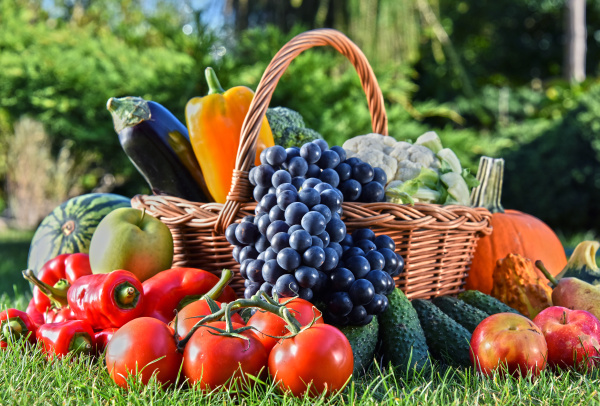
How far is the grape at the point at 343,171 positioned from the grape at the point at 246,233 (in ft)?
1.17

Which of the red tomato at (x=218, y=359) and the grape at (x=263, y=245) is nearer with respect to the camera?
the red tomato at (x=218, y=359)

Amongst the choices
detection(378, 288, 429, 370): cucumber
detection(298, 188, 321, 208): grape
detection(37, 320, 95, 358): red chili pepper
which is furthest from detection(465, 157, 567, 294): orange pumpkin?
detection(37, 320, 95, 358): red chili pepper

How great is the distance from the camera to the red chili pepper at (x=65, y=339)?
1.62 metres

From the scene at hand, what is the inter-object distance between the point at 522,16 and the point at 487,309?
12.9 meters

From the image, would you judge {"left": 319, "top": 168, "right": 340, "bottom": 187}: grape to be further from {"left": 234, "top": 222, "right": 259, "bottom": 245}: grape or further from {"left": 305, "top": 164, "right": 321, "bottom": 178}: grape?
{"left": 234, "top": 222, "right": 259, "bottom": 245}: grape

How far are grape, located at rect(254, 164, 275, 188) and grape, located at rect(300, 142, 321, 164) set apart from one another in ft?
0.43

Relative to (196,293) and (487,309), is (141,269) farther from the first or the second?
(487,309)

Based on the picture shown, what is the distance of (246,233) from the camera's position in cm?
168

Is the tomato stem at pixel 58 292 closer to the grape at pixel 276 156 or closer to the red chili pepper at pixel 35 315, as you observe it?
the red chili pepper at pixel 35 315

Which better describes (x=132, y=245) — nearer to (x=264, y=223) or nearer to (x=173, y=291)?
(x=173, y=291)

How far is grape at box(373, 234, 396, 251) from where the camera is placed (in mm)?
1723

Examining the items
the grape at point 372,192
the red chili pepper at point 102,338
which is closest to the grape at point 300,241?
the grape at point 372,192

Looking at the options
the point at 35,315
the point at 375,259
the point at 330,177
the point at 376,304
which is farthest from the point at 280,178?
the point at 35,315

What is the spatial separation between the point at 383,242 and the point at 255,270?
440 mm
